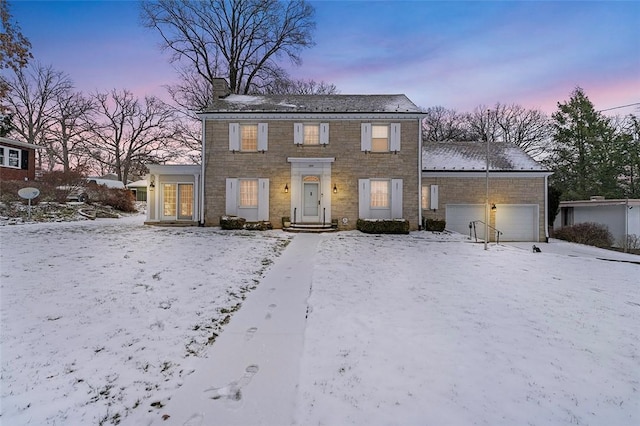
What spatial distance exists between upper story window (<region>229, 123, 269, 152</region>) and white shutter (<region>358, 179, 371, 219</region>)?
204 inches

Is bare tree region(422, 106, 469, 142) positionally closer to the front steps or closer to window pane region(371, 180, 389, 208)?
window pane region(371, 180, 389, 208)

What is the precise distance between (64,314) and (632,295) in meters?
10.7

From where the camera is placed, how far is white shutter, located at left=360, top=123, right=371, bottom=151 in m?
15.0

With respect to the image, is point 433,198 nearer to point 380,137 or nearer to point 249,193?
point 380,137

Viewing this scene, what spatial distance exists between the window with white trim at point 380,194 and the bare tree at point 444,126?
71.1 ft

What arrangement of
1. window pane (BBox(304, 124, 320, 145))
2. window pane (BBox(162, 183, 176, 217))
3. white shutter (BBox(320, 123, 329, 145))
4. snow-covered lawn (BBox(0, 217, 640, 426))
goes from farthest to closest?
window pane (BBox(162, 183, 176, 217)) → window pane (BBox(304, 124, 320, 145)) → white shutter (BBox(320, 123, 329, 145)) → snow-covered lawn (BBox(0, 217, 640, 426))

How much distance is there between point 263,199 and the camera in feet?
49.0

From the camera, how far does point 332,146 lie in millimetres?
15055

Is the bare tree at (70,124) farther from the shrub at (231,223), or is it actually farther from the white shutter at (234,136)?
the shrub at (231,223)

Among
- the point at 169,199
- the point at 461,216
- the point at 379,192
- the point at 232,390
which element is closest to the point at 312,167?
the point at 379,192

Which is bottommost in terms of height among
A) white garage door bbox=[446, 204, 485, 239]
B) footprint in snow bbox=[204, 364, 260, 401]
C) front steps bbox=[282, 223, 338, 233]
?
footprint in snow bbox=[204, 364, 260, 401]

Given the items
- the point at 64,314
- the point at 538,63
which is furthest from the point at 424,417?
the point at 538,63

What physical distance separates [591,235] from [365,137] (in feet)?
48.2

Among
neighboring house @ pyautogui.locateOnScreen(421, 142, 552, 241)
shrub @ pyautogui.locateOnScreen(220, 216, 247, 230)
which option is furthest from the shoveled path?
neighboring house @ pyautogui.locateOnScreen(421, 142, 552, 241)
